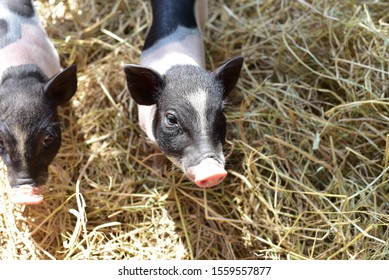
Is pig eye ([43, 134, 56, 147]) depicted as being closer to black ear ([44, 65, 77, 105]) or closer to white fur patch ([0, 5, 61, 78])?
black ear ([44, 65, 77, 105])

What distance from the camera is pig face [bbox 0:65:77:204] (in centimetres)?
278

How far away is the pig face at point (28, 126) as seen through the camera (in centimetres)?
278

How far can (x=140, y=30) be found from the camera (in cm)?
376

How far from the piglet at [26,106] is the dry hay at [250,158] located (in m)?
0.33

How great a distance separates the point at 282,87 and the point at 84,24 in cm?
130

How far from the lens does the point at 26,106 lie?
2.81 metres

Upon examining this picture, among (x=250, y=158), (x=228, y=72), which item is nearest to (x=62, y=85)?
(x=228, y=72)

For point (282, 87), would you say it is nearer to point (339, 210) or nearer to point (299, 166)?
point (299, 166)

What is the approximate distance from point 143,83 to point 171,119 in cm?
23

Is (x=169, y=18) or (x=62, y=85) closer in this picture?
(x=62, y=85)

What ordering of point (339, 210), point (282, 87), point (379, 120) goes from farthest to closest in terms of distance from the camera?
1. point (282, 87)
2. point (379, 120)
3. point (339, 210)

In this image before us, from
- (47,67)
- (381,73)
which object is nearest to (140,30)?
(47,67)

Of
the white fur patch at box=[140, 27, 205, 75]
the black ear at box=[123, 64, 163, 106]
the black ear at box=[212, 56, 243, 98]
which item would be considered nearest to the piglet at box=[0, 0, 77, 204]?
the black ear at box=[123, 64, 163, 106]

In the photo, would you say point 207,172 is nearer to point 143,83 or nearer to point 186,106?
point 186,106
